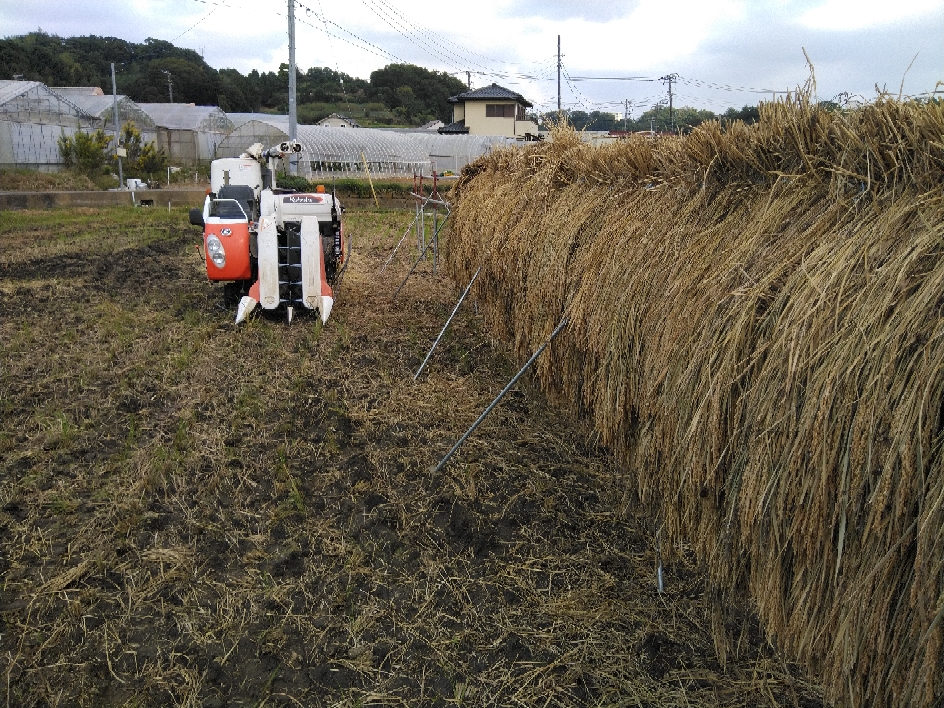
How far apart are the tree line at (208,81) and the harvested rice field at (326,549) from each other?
5002cm

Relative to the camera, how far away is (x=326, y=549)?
177 inches

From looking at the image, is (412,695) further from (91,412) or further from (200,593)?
(91,412)

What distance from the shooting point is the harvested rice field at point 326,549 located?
3.43m

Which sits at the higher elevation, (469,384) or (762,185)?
(762,185)

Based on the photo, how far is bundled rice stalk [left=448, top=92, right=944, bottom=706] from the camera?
2420 millimetres

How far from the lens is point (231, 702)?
10.9ft

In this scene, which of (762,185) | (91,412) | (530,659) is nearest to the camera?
(530,659)

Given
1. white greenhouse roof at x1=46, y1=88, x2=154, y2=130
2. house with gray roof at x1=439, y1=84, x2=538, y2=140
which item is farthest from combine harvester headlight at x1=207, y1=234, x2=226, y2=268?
house with gray roof at x1=439, y1=84, x2=538, y2=140

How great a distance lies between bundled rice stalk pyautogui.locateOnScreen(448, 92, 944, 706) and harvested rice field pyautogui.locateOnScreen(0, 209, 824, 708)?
1.58 ft

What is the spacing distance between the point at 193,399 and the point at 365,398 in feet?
5.31

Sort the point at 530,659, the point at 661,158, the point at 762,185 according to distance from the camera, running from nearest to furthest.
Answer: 1. the point at 530,659
2. the point at 762,185
3. the point at 661,158

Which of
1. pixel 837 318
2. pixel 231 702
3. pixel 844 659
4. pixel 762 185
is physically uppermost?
pixel 762 185

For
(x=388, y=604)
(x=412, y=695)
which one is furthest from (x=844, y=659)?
(x=388, y=604)

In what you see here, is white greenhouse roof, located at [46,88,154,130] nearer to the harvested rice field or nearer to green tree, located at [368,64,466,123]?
the harvested rice field
